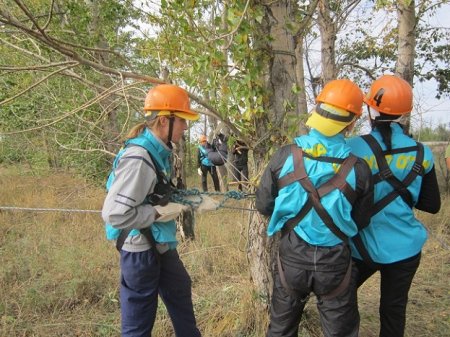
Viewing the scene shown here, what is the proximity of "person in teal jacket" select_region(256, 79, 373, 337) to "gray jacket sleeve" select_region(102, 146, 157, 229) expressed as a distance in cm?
65

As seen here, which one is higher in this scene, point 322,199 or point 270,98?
point 270,98

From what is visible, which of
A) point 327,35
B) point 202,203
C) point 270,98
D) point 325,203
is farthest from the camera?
point 327,35

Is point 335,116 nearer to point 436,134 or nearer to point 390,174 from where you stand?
point 390,174

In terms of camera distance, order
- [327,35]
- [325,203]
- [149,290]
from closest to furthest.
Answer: [325,203], [149,290], [327,35]

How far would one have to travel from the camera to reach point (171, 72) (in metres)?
3.76

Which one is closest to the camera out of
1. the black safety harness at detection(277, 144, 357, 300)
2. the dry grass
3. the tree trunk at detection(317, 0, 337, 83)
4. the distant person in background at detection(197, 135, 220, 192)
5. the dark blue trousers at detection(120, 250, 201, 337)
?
the black safety harness at detection(277, 144, 357, 300)

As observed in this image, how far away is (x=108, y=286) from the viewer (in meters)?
4.01

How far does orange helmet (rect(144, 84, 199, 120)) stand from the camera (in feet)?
7.34

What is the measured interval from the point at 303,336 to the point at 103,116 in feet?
7.84

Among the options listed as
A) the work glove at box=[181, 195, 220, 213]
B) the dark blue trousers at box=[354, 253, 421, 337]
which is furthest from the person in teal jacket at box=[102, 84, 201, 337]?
the dark blue trousers at box=[354, 253, 421, 337]

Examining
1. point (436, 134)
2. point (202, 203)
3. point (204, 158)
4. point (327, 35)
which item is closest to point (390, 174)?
point (202, 203)

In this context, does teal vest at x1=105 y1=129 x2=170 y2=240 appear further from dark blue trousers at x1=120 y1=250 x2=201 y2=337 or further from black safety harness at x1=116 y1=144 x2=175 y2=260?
dark blue trousers at x1=120 y1=250 x2=201 y2=337

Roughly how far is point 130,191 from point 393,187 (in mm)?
1468

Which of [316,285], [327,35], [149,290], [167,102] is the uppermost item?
[327,35]
